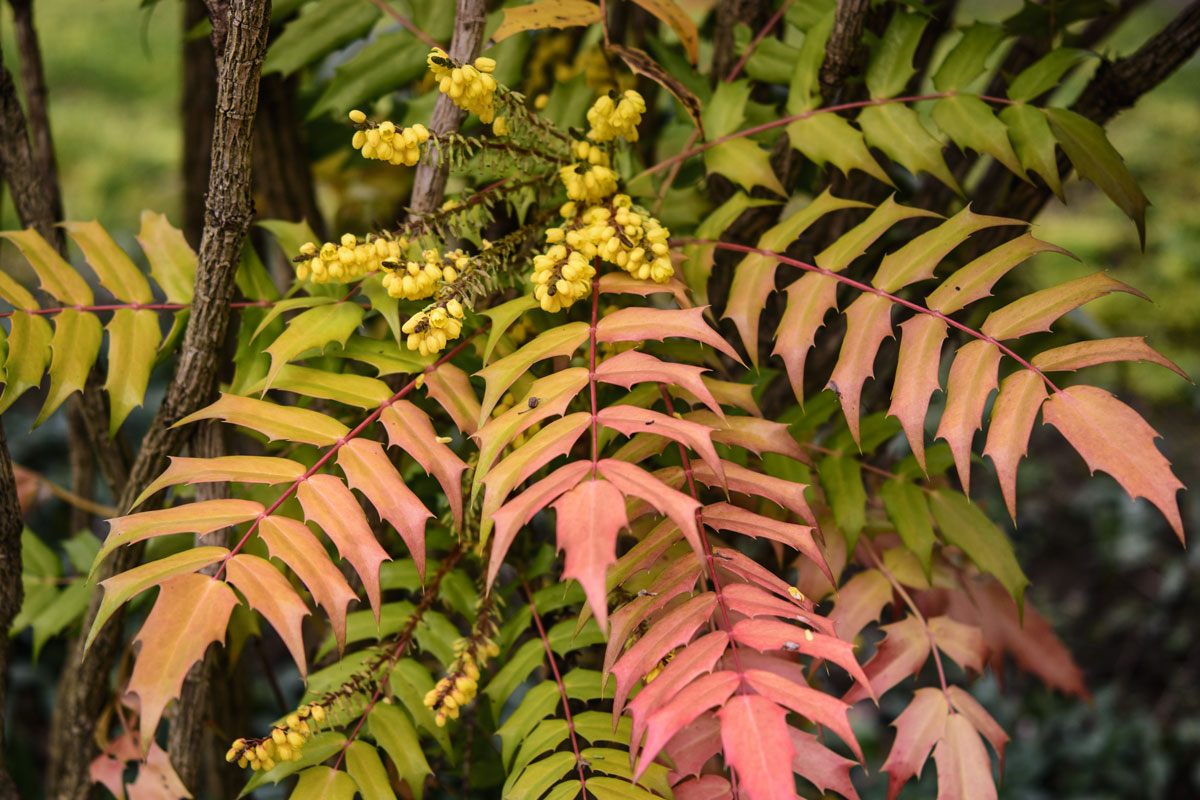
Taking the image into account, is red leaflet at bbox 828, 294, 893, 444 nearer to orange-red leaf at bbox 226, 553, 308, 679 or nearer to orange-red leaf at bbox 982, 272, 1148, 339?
orange-red leaf at bbox 982, 272, 1148, 339

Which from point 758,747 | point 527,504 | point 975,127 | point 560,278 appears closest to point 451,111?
point 560,278

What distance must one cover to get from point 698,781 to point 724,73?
98cm

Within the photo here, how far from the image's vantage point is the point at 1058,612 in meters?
2.80

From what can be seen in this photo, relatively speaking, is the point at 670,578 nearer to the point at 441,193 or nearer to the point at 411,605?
the point at 411,605

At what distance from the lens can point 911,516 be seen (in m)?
1.04

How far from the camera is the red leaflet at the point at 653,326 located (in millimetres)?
762

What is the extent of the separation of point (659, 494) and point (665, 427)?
72 mm

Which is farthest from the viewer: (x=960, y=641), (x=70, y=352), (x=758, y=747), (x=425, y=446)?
(x=960, y=641)

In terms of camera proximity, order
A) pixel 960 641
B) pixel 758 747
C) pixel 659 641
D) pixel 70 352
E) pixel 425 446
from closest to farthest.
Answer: pixel 758 747, pixel 659 641, pixel 425 446, pixel 70 352, pixel 960 641

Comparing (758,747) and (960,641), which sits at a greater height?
(758,747)

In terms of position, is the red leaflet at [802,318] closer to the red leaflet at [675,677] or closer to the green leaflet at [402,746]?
the red leaflet at [675,677]

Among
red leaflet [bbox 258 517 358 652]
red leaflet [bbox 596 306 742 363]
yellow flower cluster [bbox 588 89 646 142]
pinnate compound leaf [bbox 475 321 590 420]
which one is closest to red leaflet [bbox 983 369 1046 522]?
red leaflet [bbox 596 306 742 363]

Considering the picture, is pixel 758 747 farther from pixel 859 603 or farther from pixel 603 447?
pixel 859 603

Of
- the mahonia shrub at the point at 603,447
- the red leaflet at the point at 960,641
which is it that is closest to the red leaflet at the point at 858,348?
the mahonia shrub at the point at 603,447
